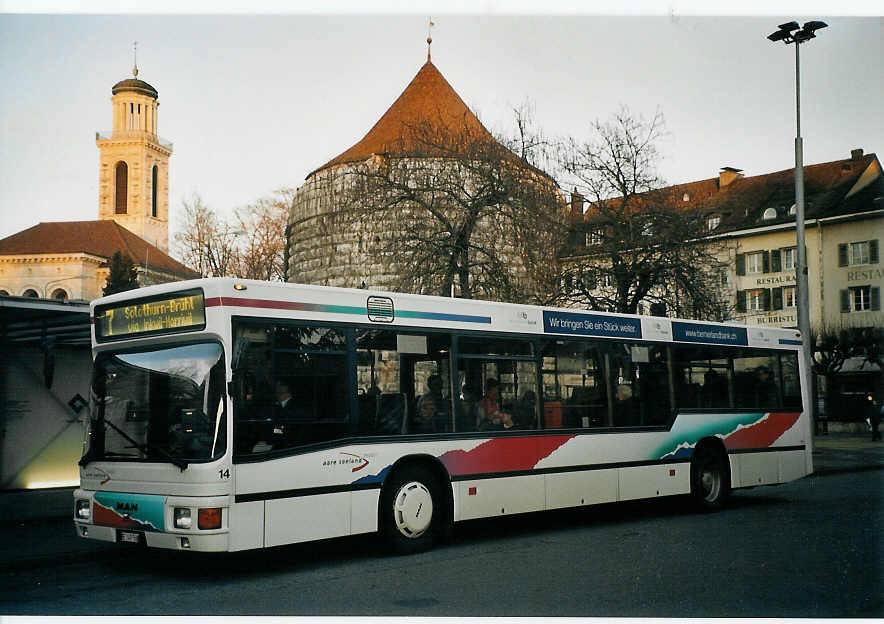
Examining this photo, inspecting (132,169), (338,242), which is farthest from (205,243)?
(132,169)

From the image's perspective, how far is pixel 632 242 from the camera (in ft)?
81.8

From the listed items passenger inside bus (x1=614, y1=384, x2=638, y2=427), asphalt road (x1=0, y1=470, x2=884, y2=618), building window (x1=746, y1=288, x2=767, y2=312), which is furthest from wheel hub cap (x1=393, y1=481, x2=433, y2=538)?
building window (x1=746, y1=288, x2=767, y2=312)

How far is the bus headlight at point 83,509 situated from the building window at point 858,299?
1834 inches

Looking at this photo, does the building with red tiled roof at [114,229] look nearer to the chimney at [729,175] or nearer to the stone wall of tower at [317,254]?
the stone wall of tower at [317,254]

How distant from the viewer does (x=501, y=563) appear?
1004 cm

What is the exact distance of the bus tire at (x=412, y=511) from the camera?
1042 centimetres

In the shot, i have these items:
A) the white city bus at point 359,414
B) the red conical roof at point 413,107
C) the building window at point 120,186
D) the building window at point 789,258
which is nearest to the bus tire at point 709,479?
the white city bus at point 359,414

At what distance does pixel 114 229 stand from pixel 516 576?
9197 centimetres

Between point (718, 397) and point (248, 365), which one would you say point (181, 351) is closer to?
point (248, 365)

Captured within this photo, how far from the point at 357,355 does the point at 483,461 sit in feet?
6.96

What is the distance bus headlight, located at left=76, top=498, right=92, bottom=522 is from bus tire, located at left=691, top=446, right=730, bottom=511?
8.25 metres

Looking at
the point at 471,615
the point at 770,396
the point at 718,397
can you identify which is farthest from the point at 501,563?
the point at 770,396

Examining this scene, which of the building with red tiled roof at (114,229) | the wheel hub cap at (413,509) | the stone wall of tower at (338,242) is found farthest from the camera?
the building with red tiled roof at (114,229)

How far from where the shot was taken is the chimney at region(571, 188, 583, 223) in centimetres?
2467
